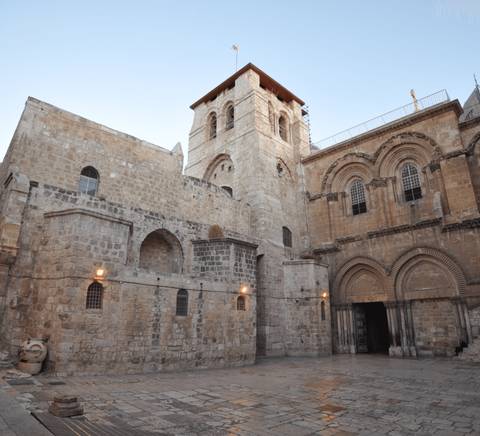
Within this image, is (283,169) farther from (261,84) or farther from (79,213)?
(79,213)

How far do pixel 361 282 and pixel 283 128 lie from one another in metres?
11.6

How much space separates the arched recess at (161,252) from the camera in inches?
535

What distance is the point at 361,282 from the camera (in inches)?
699

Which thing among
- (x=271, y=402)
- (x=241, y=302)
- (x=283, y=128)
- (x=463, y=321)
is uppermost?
(x=283, y=128)

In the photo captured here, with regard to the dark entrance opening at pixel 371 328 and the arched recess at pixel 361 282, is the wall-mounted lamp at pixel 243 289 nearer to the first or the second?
the arched recess at pixel 361 282

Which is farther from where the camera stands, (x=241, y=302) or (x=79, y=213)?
→ (x=241, y=302)

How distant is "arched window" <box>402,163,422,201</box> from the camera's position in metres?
17.0

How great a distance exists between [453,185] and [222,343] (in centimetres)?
1226

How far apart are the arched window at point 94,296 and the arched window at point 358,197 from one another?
14.2 meters

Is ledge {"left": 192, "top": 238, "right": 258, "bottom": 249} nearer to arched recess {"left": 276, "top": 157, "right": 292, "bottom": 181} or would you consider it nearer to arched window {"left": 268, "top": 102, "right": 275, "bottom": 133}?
arched recess {"left": 276, "top": 157, "right": 292, "bottom": 181}

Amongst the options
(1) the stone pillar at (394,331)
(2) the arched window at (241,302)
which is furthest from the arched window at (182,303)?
(1) the stone pillar at (394,331)

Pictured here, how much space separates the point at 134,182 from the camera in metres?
14.8

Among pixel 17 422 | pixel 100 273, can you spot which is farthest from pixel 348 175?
pixel 17 422

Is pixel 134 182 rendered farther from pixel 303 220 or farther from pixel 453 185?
pixel 453 185
